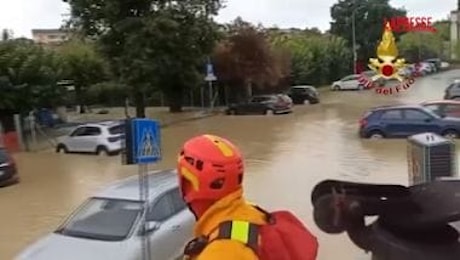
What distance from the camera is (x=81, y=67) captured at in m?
42.0

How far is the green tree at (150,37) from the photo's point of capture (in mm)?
32062

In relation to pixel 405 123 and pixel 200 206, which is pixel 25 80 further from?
pixel 200 206

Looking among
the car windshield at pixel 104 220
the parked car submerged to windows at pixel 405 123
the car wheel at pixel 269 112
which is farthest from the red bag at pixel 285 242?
the car wheel at pixel 269 112

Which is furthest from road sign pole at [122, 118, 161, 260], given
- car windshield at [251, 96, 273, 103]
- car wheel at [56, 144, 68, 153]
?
car windshield at [251, 96, 273, 103]

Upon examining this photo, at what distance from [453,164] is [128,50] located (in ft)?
79.7

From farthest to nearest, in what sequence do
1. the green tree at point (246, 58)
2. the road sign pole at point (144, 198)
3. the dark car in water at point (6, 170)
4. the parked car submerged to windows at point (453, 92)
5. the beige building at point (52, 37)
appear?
the green tree at point (246, 58) → the beige building at point (52, 37) → the parked car submerged to windows at point (453, 92) → the dark car in water at point (6, 170) → the road sign pole at point (144, 198)

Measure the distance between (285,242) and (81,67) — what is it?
40.6m

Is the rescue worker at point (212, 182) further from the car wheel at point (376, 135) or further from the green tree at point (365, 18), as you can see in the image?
the car wheel at point (376, 135)

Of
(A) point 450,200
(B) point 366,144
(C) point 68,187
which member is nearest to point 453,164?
(A) point 450,200

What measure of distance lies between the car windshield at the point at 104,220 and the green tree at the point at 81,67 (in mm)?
31637

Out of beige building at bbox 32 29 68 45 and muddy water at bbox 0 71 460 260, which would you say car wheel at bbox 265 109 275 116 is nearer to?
muddy water at bbox 0 71 460 260

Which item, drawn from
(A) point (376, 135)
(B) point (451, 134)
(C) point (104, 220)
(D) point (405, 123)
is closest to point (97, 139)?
(A) point (376, 135)

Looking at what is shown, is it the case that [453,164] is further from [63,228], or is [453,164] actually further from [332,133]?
[332,133]

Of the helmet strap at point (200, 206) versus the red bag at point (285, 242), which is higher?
the helmet strap at point (200, 206)
